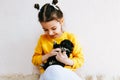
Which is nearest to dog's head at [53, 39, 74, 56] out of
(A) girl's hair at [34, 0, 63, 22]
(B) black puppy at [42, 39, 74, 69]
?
(B) black puppy at [42, 39, 74, 69]

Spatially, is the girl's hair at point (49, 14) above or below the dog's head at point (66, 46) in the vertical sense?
above

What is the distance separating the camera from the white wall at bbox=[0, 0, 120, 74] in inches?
50.0

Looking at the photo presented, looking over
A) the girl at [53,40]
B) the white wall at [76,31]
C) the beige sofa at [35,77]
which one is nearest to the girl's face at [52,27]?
the girl at [53,40]

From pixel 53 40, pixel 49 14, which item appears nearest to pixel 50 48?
pixel 53 40

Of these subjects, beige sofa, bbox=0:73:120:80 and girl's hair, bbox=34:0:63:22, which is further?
beige sofa, bbox=0:73:120:80

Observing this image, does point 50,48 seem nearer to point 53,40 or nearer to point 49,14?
point 53,40

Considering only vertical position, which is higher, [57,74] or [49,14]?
[49,14]

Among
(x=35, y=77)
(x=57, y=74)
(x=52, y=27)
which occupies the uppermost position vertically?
(x=52, y=27)

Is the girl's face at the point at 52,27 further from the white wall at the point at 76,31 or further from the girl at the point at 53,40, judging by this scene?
the white wall at the point at 76,31

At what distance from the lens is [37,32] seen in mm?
1291

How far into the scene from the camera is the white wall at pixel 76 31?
4.17 feet

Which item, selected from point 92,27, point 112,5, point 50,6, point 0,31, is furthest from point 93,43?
point 0,31

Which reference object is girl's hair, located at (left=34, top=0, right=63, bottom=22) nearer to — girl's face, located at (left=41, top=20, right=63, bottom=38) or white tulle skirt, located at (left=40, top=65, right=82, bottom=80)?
girl's face, located at (left=41, top=20, right=63, bottom=38)

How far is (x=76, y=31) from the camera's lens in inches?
50.4
